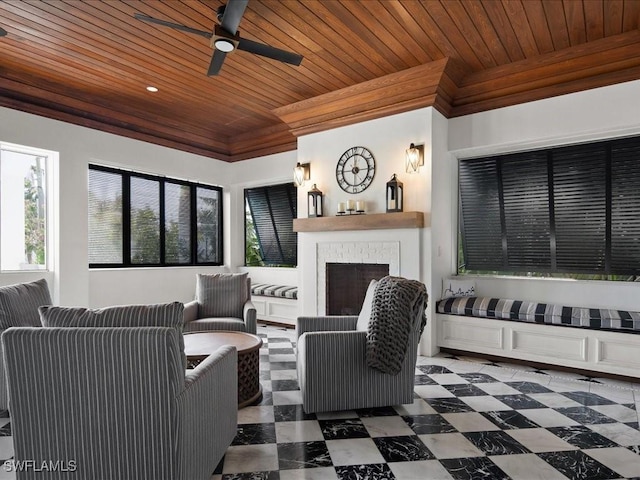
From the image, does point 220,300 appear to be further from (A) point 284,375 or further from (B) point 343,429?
(B) point 343,429

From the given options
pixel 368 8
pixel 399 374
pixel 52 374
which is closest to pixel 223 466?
pixel 52 374

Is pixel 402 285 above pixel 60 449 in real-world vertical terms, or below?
above

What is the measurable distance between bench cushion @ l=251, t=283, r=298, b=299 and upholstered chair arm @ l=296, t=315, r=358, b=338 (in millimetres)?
2307

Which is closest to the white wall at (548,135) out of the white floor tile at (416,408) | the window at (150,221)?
the white floor tile at (416,408)

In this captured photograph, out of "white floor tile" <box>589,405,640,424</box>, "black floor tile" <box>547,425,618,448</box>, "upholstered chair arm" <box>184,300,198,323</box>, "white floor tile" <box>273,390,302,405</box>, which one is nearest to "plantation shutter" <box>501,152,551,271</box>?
"white floor tile" <box>589,405,640,424</box>

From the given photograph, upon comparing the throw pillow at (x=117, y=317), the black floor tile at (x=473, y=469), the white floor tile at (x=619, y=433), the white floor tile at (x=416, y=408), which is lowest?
the white floor tile at (x=619, y=433)

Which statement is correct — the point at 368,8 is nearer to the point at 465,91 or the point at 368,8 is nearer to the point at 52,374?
the point at 465,91

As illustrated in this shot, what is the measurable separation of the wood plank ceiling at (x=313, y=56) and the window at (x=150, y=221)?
76cm

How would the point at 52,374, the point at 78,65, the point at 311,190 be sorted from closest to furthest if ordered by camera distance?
the point at 52,374, the point at 78,65, the point at 311,190

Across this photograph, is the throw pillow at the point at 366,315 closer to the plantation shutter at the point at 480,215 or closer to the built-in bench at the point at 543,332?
the built-in bench at the point at 543,332

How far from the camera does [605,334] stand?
3424mm

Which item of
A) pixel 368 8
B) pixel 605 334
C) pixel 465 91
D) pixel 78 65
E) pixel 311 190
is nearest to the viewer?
pixel 368 8

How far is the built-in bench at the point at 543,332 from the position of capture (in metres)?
3.37

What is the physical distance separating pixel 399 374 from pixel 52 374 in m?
2.08
